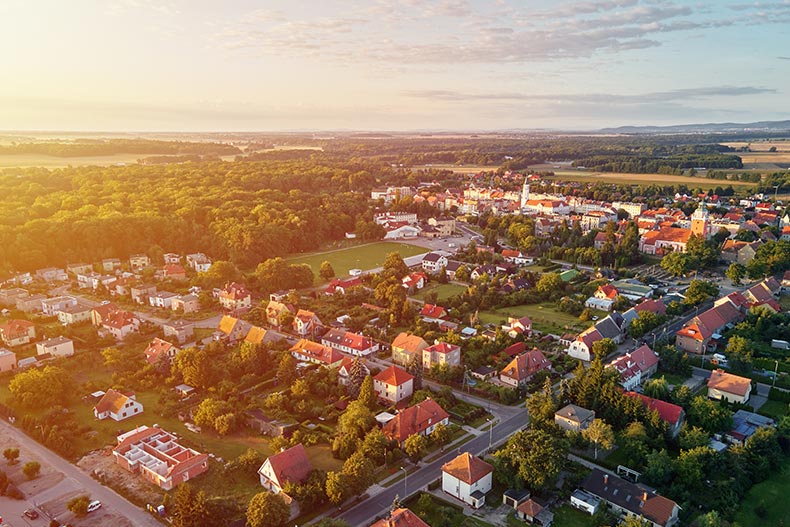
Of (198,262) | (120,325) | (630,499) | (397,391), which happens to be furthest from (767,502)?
(198,262)

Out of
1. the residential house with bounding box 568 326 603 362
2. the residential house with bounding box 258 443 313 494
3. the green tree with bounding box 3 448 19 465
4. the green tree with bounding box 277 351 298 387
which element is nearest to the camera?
the residential house with bounding box 258 443 313 494

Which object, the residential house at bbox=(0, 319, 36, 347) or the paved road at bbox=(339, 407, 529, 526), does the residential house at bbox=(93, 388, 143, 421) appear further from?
the paved road at bbox=(339, 407, 529, 526)

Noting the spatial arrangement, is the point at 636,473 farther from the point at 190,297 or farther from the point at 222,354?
the point at 190,297

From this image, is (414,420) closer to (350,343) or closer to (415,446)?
(415,446)

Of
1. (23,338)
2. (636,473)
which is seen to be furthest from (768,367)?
(23,338)

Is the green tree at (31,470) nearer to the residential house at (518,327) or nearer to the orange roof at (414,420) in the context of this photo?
the orange roof at (414,420)

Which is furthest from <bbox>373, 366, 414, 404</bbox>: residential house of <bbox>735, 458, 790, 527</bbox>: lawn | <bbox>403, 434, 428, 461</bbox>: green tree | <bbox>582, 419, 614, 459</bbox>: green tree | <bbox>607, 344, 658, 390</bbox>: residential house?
<bbox>735, 458, 790, 527</bbox>: lawn

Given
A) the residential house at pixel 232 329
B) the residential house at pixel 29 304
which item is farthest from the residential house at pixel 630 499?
the residential house at pixel 29 304

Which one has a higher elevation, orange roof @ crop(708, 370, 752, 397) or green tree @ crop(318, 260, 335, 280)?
green tree @ crop(318, 260, 335, 280)
